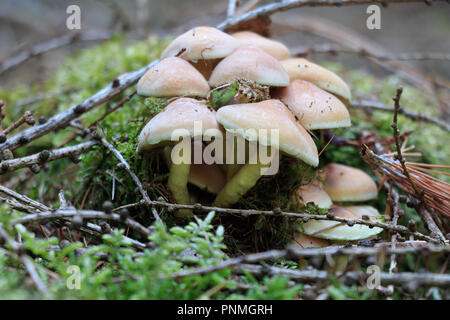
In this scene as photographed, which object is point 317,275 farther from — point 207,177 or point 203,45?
point 203,45

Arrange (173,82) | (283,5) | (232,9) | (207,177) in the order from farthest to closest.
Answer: (232,9) < (283,5) < (207,177) < (173,82)

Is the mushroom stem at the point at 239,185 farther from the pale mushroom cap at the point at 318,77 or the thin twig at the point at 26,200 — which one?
the thin twig at the point at 26,200

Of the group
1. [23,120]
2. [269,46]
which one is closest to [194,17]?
[269,46]

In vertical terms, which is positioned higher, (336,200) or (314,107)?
(314,107)

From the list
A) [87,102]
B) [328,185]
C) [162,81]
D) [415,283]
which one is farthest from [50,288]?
[328,185]

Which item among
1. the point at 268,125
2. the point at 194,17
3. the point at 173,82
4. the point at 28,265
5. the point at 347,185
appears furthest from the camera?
the point at 194,17

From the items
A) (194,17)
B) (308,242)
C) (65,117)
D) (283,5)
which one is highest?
(194,17)

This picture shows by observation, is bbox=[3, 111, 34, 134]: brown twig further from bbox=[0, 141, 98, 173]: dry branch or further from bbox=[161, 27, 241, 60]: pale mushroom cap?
bbox=[161, 27, 241, 60]: pale mushroom cap
